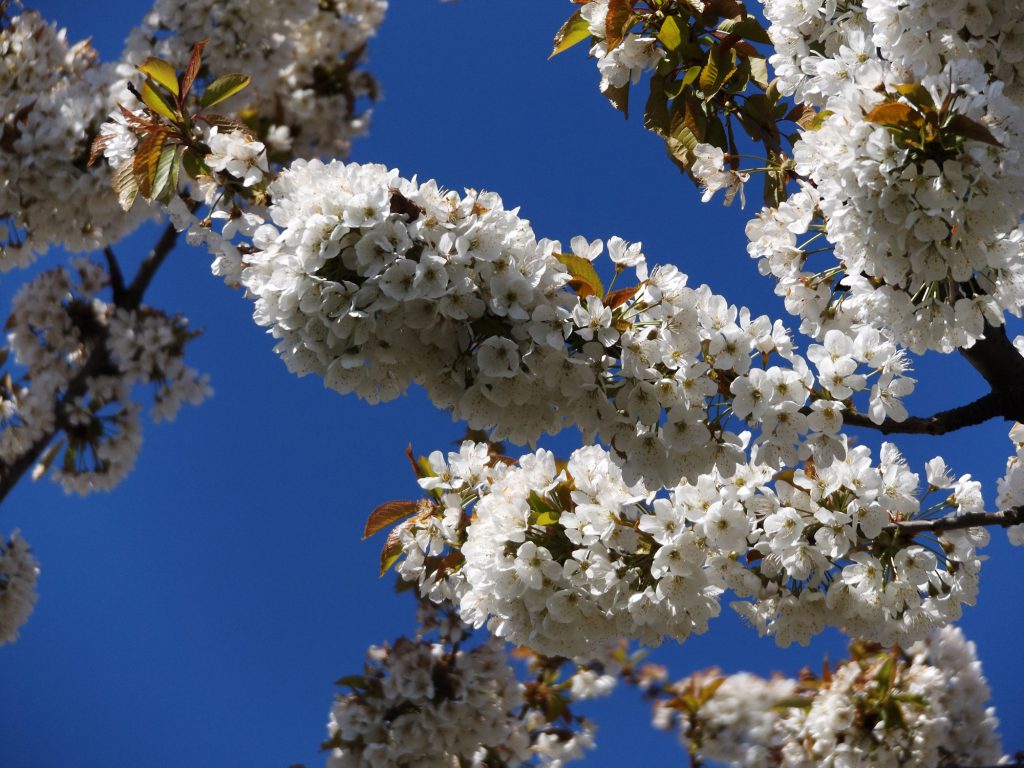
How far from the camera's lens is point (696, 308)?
1.78 meters

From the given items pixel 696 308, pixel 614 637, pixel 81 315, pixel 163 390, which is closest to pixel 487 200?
pixel 696 308

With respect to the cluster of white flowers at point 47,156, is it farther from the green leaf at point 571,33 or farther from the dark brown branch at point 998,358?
the dark brown branch at point 998,358

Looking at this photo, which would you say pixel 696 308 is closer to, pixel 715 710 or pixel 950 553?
pixel 950 553

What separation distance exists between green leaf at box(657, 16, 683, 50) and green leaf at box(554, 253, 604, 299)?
2.67 ft

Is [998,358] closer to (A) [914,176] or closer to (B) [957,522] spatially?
(B) [957,522]

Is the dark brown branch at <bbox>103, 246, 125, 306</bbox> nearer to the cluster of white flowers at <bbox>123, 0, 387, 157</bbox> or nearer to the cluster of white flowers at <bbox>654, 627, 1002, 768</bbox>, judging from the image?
the cluster of white flowers at <bbox>123, 0, 387, 157</bbox>

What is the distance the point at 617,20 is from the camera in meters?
2.25

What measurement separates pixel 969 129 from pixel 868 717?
2727 mm

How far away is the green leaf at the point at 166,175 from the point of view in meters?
1.92

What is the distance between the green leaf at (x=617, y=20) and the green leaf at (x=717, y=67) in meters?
0.22

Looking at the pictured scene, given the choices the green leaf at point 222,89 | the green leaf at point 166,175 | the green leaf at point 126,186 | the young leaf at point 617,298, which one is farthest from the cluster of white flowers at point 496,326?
the green leaf at point 222,89

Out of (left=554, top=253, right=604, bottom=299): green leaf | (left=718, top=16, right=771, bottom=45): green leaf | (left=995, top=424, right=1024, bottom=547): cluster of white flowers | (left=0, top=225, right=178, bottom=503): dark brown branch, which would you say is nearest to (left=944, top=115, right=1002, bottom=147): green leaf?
(left=554, top=253, right=604, bottom=299): green leaf

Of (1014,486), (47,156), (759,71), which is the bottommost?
(1014,486)

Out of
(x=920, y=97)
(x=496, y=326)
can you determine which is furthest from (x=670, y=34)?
(x=496, y=326)
